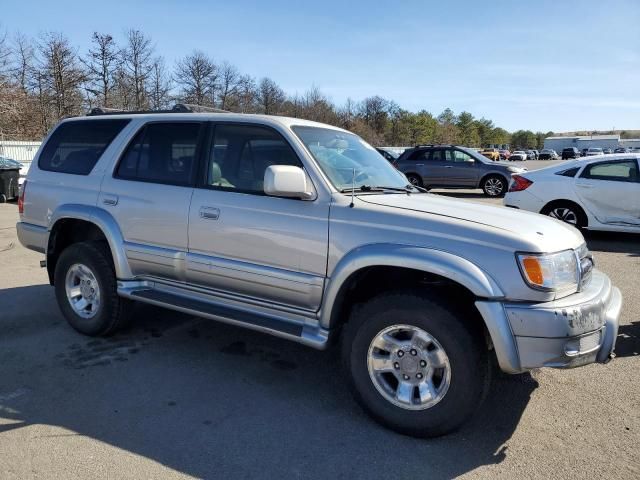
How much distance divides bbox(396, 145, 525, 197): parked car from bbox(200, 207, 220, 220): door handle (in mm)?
13537

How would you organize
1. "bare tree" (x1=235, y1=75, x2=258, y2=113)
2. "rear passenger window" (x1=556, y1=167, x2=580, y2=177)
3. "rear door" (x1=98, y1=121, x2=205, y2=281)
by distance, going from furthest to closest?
1. "bare tree" (x1=235, y1=75, x2=258, y2=113)
2. "rear passenger window" (x1=556, y1=167, x2=580, y2=177)
3. "rear door" (x1=98, y1=121, x2=205, y2=281)

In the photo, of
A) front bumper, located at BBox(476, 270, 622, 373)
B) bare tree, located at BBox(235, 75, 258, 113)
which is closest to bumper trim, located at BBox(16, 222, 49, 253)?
front bumper, located at BBox(476, 270, 622, 373)

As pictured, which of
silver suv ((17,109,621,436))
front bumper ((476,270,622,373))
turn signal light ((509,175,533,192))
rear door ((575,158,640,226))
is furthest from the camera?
turn signal light ((509,175,533,192))

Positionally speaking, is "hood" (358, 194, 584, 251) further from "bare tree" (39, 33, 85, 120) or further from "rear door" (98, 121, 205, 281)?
"bare tree" (39, 33, 85, 120)

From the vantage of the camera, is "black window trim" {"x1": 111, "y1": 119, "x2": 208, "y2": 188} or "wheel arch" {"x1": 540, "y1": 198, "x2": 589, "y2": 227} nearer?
"black window trim" {"x1": 111, "y1": 119, "x2": 208, "y2": 188}

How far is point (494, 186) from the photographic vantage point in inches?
674

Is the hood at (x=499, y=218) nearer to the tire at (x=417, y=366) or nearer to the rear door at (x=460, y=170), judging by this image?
the tire at (x=417, y=366)

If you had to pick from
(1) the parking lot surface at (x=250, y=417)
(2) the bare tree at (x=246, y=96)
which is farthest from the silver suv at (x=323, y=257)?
(2) the bare tree at (x=246, y=96)

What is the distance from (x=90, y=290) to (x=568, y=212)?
814 cm

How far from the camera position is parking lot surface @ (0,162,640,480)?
9.23 ft

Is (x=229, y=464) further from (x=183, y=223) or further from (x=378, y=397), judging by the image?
(x=183, y=223)

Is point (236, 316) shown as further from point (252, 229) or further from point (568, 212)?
point (568, 212)

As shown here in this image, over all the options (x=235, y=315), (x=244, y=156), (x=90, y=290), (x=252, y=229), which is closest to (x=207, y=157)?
(x=244, y=156)

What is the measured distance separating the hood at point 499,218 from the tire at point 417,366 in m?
0.59
